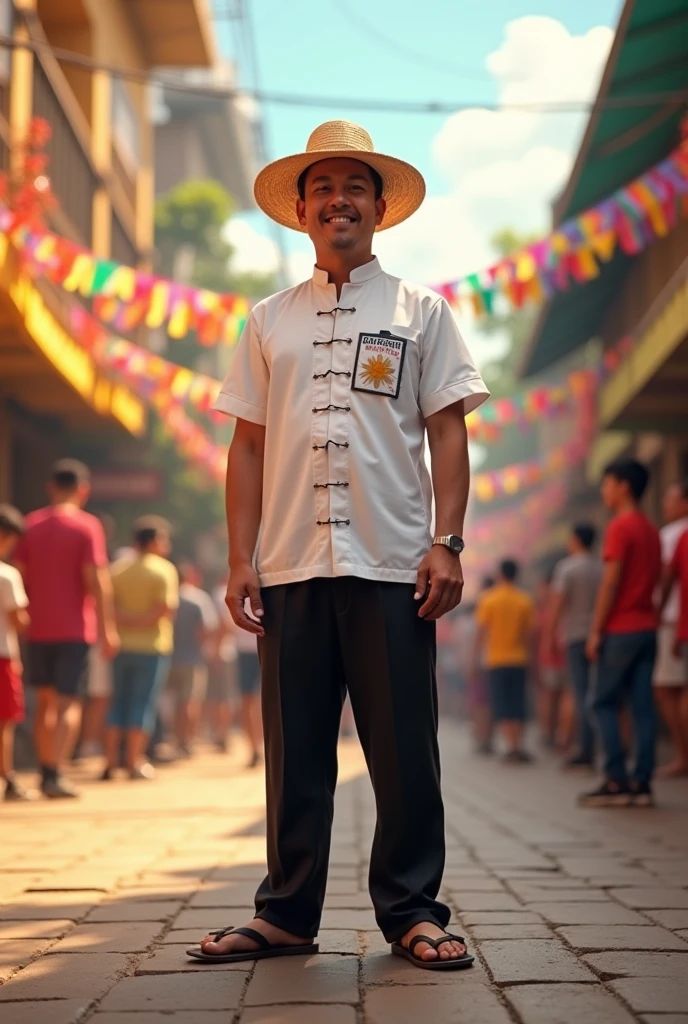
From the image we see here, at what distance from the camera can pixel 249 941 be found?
3771 millimetres

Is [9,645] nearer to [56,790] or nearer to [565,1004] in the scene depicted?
[56,790]

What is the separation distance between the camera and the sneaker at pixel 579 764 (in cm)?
1202

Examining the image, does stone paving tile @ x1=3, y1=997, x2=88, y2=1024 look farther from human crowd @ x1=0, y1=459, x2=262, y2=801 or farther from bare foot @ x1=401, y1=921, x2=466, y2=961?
human crowd @ x1=0, y1=459, x2=262, y2=801

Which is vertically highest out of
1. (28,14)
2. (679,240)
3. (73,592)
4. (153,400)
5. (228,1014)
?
→ (28,14)

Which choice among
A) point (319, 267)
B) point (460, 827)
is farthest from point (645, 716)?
point (319, 267)

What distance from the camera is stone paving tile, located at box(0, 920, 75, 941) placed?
423 centimetres

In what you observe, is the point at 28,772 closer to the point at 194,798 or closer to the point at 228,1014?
the point at 194,798

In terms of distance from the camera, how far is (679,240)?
1672 cm

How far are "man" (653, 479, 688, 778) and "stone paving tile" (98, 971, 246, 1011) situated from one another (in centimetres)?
705

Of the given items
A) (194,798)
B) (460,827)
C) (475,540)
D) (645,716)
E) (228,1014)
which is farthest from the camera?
(475,540)

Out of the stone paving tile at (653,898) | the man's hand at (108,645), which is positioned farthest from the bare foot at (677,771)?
the stone paving tile at (653,898)

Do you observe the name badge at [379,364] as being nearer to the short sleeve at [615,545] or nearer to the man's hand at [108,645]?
the short sleeve at [615,545]

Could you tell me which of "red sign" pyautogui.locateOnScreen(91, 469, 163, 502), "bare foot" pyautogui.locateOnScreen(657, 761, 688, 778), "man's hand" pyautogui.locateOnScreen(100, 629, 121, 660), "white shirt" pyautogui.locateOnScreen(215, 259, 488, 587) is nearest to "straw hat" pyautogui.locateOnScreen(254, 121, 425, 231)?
"white shirt" pyautogui.locateOnScreen(215, 259, 488, 587)

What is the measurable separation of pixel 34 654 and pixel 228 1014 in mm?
6685
